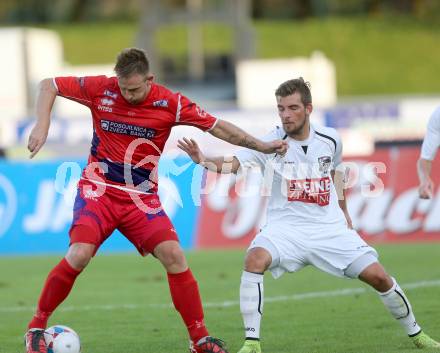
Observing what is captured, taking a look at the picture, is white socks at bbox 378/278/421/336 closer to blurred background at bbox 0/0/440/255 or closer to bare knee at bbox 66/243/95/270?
bare knee at bbox 66/243/95/270

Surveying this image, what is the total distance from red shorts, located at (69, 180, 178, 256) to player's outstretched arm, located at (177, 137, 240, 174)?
49cm

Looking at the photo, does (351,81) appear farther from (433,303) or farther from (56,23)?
(433,303)

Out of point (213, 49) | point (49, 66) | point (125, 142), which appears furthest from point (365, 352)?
point (213, 49)

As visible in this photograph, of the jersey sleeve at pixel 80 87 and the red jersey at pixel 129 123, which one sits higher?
the jersey sleeve at pixel 80 87

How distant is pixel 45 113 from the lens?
845 cm

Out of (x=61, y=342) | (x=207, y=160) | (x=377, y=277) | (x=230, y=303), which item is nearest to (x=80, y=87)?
(x=207, y=160)

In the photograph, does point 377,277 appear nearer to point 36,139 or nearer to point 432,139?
point 432,139

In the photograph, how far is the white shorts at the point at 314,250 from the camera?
8531 millimetres

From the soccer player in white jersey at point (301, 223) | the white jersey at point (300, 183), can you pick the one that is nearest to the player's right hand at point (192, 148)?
the soccer player in white jersey at point (301, 223)

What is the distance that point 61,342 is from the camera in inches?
321

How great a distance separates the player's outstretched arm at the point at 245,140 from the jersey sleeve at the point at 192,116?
0.23 ft

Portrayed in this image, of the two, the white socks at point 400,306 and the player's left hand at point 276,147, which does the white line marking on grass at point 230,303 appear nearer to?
the white socks at point 400,306

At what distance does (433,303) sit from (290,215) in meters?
2.74

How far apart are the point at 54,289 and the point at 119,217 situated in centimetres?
73
